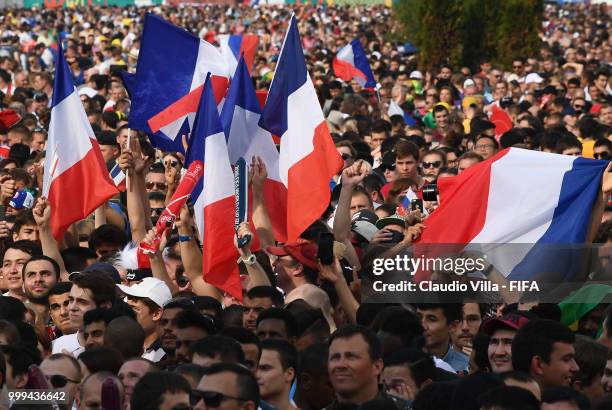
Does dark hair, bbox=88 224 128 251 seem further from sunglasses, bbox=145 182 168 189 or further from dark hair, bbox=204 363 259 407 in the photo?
dark hair, bbox=204 363 259 407

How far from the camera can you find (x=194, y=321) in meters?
7.39

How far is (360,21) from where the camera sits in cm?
5122

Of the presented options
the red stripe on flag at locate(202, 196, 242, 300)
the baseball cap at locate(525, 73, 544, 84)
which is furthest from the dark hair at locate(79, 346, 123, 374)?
the baseball cap at locate(525, 73, 544, 84)

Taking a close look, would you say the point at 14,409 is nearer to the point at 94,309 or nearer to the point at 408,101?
the point at 94,309

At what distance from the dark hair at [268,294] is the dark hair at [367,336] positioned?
4.80 feet

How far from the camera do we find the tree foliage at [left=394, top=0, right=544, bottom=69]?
3022 cm

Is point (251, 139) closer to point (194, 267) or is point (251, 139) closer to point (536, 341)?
point (194, 267)

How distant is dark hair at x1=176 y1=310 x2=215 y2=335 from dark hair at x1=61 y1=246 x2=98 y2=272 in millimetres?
2239

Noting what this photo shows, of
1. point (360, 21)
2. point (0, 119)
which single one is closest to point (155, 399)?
point (0, 119)

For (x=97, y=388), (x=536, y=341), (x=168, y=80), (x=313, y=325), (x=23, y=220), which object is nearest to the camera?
(x=97, y=388)

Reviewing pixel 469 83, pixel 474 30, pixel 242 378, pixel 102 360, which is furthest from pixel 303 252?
pixel 474 30

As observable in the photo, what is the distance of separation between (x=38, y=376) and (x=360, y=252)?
2971mm

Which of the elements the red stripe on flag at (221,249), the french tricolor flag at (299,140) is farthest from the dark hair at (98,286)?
the french tricolor flag at (299,140)

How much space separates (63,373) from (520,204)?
3.24 metres
